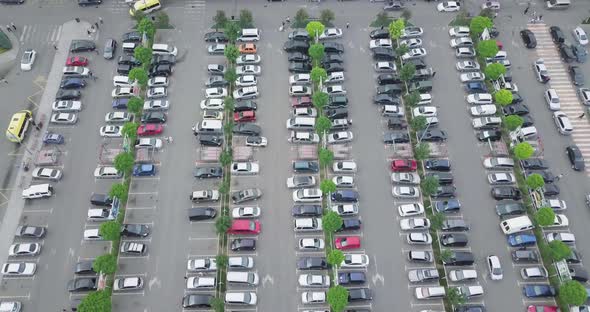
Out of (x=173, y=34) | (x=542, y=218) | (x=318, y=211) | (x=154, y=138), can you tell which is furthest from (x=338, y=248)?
(x=173, y=34)

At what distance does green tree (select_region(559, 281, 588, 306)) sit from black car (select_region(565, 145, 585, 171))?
23.0 m

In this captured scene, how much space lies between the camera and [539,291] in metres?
68.6

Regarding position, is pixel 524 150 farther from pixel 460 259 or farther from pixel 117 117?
pixel 117 117

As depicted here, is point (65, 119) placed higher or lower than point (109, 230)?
higher

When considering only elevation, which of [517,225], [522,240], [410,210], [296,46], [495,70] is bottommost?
[522,240]

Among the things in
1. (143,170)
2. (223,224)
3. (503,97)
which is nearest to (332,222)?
(223,224)

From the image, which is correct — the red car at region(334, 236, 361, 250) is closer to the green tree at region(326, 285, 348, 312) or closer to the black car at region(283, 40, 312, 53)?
Result: the green tree at region(326, 285, 348, 312)

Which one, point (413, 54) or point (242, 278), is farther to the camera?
point (413, 54)

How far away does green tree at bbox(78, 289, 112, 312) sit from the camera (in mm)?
61344

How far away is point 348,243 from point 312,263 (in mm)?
6270

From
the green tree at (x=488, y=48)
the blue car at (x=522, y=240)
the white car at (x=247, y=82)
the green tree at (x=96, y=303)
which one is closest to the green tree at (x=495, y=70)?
the green tree at (x=488, y=48)

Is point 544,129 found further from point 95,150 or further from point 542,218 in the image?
point 95,150

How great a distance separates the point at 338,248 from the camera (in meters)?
72.0

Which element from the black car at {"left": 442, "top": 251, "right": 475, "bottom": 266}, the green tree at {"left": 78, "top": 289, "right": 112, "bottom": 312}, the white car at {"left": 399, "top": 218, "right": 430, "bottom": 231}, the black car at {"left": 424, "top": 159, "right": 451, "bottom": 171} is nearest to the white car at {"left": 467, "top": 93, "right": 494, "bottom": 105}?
the black car at {"left": 424, "top": 159, "right": 451, "bottom": 171}
